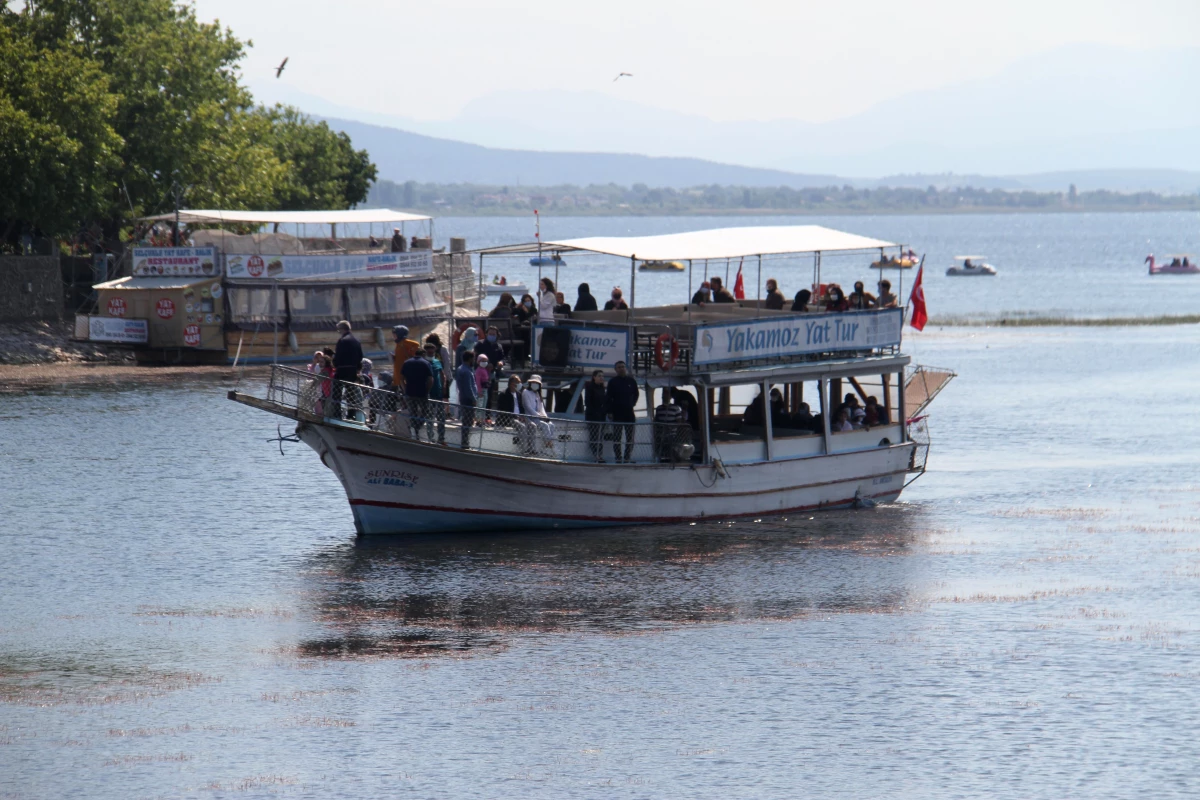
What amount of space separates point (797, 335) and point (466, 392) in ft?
24.2

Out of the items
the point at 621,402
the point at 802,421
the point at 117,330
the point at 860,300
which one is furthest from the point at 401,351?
the point at 117,330

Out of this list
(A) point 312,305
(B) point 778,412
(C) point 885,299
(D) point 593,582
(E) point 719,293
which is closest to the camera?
(D) point 593,582

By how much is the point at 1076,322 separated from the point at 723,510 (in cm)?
6554

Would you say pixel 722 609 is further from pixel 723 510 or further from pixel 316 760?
pixel 316 760

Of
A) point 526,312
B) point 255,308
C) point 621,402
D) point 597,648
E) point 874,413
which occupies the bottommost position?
point 597,648

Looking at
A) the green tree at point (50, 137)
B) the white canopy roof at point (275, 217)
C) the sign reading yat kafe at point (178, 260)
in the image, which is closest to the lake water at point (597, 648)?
the white canopy roof at point (275, 217)

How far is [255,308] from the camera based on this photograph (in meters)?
61.1

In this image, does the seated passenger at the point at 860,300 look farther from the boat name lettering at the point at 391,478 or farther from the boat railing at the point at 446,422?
the boat name lettering at the point at 391,478

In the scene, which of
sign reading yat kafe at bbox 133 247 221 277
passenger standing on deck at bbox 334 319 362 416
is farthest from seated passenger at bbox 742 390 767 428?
sign reading yat kafe at bbox 133 247 221 277

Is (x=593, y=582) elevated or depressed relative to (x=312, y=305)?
depressed

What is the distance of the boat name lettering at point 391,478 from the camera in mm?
28641

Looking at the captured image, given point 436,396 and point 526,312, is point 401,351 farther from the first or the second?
point 526,312

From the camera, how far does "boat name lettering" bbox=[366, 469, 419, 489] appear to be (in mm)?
28641

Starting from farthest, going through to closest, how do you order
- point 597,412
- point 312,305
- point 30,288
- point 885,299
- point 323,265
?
point 30,288, point 323,265, point 312,305, point 885,299, point 597,412
